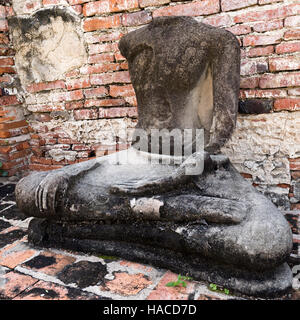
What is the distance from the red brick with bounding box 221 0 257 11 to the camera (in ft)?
7.61

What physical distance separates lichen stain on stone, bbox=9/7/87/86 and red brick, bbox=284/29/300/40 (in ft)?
5.88

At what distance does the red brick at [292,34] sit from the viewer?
223 centimetres

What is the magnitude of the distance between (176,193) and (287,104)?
1.28 m

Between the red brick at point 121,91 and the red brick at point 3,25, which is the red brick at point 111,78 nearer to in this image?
the red brick at point 121,91

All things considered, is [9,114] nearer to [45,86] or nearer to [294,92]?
[45,86]

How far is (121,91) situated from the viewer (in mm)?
2916

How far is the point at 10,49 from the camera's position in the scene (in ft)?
10.8

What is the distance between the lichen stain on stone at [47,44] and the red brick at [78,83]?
0.39 ft

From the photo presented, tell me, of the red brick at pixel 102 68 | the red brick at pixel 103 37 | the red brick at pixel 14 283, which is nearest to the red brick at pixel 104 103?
the red brick at pixel 102 68

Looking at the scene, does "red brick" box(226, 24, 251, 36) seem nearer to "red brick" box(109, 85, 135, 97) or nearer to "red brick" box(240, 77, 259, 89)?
"red brick" box(240, 77, 259, 89)

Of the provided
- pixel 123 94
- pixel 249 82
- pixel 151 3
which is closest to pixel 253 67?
pixel 249 82

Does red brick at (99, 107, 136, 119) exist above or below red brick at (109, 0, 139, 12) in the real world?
below

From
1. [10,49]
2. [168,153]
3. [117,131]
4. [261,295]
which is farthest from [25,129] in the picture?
[261,295]

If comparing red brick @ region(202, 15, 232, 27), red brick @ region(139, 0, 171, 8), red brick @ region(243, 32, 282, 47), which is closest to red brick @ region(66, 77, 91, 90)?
red brick @ region(139, 0, 171, 8)
